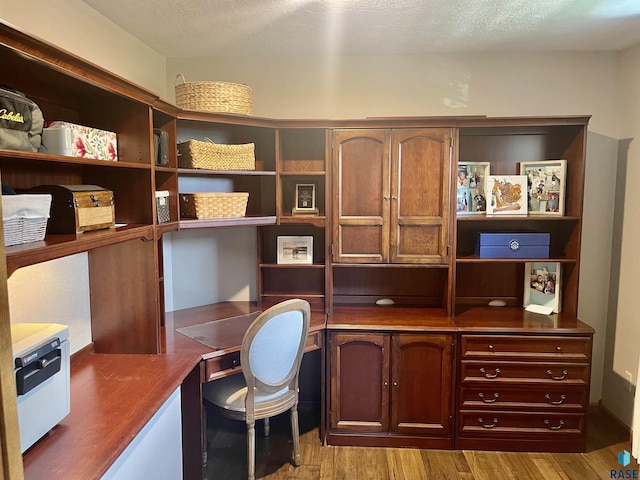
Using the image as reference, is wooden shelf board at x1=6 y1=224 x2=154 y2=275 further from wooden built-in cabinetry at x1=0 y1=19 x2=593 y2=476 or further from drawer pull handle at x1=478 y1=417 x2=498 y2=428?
drawer pull handle at x1=478 y1=417 x2=498 y2=428

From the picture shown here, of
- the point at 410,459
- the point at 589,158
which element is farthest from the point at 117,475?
the point at 589,158

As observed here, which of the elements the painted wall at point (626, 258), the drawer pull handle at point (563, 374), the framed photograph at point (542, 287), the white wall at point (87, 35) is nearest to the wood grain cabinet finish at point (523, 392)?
the drawer pull handle at point (563, 374)

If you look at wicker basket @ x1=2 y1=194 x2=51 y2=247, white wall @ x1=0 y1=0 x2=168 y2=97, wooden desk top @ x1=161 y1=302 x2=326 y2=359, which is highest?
white wall @ x1=0 y1=0 x2=168 y2=97

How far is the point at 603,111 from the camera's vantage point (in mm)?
3039

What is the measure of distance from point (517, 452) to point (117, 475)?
2.33 m

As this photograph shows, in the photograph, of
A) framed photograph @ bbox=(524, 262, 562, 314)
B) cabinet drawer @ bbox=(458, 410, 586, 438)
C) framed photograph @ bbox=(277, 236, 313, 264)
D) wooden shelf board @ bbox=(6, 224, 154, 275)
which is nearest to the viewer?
wooden shelf board @ bbox=(6, 224, 154, 275)

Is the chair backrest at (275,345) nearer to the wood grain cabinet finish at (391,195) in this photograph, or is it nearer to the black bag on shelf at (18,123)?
the wood grain cabinet finish at (391,195)

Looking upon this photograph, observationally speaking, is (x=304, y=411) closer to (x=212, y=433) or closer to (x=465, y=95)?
(x=212, y=433)

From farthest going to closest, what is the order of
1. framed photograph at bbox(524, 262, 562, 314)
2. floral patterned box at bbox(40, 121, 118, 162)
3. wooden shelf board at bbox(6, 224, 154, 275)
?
framed photograph at bbox(524, 262, 562, 314)
floral patterned box at bbox(40, 121, 118, 162)
wooden shelf board at bbox(6, 224, 154, 275)

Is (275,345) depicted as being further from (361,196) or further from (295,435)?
(361,196)

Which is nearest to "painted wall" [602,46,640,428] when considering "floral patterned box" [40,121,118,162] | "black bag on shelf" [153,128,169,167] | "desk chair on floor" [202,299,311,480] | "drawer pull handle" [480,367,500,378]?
"drawer pull handle" [480,367,500,378]

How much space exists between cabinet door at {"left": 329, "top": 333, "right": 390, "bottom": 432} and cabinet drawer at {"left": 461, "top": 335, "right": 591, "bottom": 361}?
515mm

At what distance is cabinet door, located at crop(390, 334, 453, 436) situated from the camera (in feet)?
9.07

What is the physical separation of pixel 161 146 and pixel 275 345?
1.18 meters
